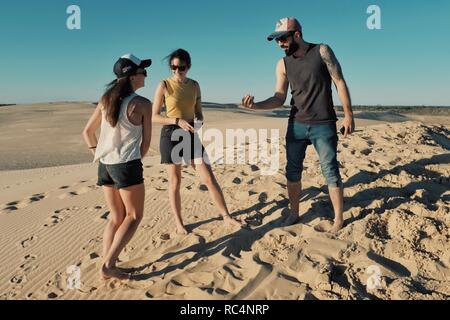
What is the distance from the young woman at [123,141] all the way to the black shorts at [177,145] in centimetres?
83

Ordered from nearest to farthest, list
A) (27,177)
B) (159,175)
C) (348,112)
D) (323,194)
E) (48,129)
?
(348,112), (323,194), (159,175), (27,177), (48,129)

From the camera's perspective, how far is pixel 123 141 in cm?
326

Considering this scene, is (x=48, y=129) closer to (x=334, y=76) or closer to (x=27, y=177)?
(x=27, y=177)

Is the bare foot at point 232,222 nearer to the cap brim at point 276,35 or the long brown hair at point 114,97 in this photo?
the long brown hair at point 114,97

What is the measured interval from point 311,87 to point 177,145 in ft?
5.01

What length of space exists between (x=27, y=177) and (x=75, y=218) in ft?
16.7

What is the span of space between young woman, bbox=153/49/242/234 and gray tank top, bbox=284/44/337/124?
108 centimetres

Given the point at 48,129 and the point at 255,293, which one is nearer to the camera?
the point at 255,293

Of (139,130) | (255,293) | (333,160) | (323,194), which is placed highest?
(139,130)

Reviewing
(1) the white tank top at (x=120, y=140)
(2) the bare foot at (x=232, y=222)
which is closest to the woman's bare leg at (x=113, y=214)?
(1) the white tank top at (x=120, y=140)

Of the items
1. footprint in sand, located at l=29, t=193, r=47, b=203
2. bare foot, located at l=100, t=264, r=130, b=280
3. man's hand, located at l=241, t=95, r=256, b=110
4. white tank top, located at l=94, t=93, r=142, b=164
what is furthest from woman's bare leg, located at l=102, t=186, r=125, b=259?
footprint in sand, located at l=29, t=193, r=47, b=203

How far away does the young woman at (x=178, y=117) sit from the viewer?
414 cm

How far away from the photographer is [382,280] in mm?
3146
